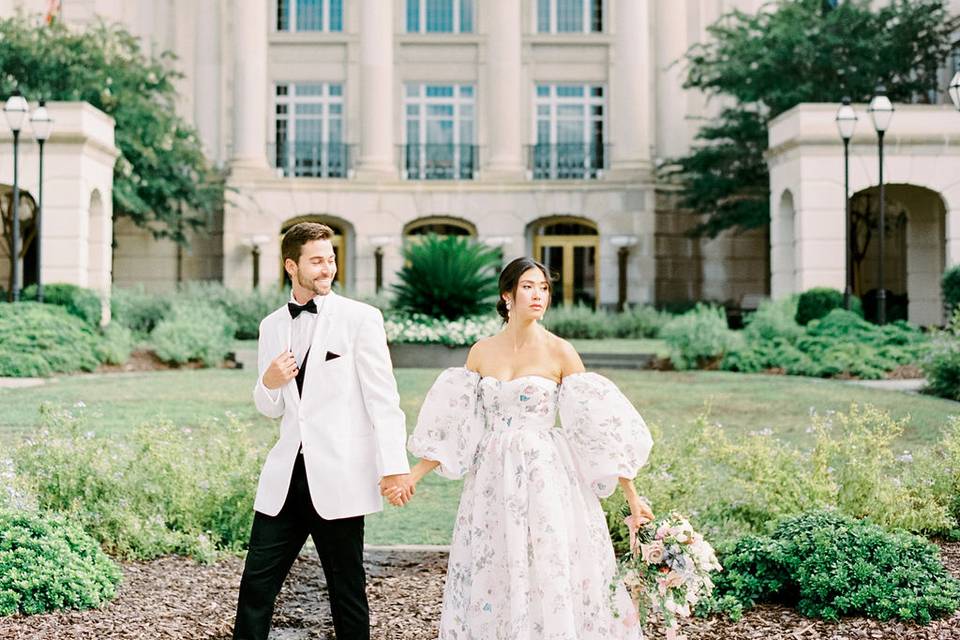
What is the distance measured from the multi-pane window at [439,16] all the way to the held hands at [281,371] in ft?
116

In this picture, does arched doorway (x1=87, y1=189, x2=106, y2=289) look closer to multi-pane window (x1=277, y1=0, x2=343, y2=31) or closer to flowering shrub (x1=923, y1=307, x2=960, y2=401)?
multi-pane window (x1=277, y1=0, x2=343, y2=31)

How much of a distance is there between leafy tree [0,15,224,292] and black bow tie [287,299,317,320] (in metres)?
24.8

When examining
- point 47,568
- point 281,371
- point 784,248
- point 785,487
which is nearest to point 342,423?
point 281,371

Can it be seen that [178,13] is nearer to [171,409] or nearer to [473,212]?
[473,212]

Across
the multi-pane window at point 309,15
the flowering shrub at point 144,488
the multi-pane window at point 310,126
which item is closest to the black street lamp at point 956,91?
the flowering shrub at point 144,488

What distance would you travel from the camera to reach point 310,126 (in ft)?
126

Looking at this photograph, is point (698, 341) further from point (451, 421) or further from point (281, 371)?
point (281, 371)

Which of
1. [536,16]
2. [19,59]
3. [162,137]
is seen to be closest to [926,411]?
[162,137]

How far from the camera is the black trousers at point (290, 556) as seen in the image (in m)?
4.80

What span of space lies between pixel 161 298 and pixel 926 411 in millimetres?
18494

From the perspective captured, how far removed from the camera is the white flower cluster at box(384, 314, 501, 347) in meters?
21.3

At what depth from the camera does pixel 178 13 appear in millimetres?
38594

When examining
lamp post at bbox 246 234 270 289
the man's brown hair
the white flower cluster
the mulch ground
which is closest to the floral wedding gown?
the man's brown hair

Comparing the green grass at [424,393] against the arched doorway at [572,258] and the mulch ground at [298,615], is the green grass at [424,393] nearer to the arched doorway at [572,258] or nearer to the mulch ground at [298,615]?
the mulch ground at [298,615]
